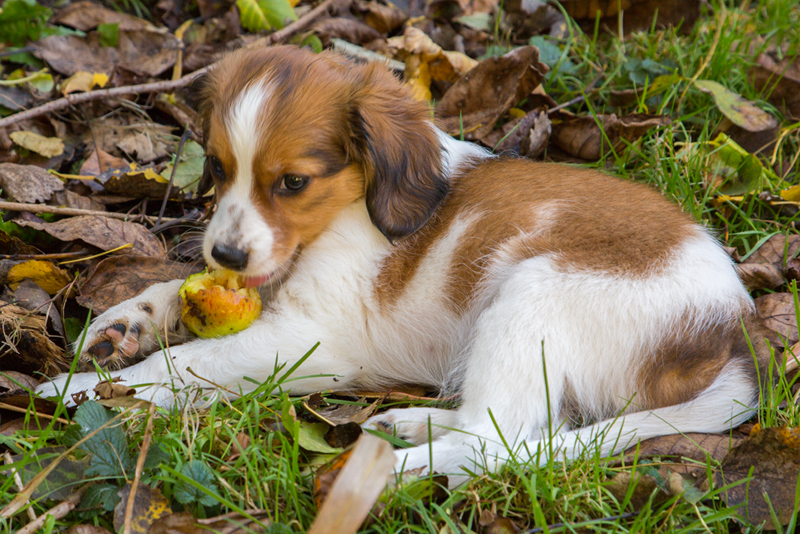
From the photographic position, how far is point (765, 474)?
2.20m

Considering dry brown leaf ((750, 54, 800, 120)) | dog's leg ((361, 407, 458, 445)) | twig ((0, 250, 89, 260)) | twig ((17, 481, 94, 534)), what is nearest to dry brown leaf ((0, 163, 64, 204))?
twig ((0, 250, 89, 260))

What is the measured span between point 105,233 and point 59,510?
168 centimetres

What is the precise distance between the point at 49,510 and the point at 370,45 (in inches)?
156

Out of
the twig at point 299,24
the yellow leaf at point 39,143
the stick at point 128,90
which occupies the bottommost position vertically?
the yellow leaf at point 39,143

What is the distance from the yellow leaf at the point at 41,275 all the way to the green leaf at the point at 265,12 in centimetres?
257

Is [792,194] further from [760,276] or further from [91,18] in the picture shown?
[91,18]

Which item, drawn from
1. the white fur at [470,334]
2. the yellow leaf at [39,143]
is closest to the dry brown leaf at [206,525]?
the white fur at [470,334]

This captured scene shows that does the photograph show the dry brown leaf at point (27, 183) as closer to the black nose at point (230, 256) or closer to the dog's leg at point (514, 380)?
the black nose at point (230, 256)

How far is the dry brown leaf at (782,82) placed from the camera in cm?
427

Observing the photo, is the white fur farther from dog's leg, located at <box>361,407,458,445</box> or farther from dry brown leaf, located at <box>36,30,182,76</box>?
dry brown leaf, located at <box>36,30,182,76</box>

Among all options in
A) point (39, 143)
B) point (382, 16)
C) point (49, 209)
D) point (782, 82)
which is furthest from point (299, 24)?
point (782, 82)

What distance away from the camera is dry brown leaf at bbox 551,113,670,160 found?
3.95 m

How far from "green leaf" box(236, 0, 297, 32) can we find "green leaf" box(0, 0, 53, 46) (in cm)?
135

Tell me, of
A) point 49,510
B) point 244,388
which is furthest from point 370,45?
point 49,510
